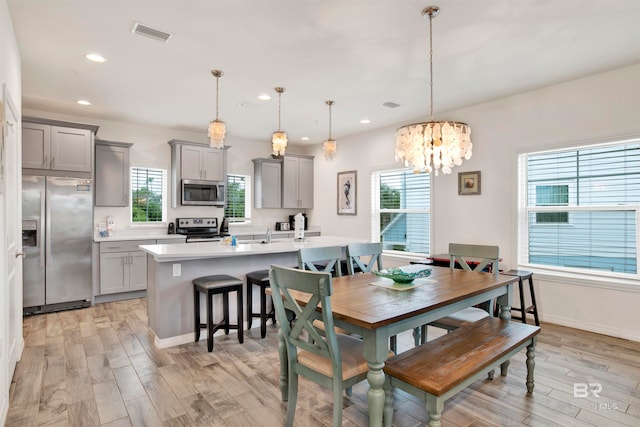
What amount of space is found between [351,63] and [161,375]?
3192 mm

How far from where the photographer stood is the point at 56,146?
15.0ft

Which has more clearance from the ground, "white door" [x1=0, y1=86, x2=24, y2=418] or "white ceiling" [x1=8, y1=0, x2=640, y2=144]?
"white ceiling" [x1=8, y1=0, x2=640, y2=144]

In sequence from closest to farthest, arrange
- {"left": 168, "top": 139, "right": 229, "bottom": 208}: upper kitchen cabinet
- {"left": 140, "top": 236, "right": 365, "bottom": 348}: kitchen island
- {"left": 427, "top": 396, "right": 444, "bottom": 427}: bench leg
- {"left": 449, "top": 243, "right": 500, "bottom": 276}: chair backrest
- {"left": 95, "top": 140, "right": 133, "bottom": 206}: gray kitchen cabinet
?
Answer: 1. {"left": 427, "top": 396, "right": 444, "bottom": 427}: bench leg
2. {"left": 449, "top": 243, "right": 500, "bottom": 276}: chair backrest
3. {"left": 140, "top": 236, "right": 365, "bottom": 348}: kitchen island
4. {"left": 95, "top": 140, "right": 133, "bottom": 206}: gray kitchen cabinet
5. {"left": 168, "top": 139, "right": 229, "bottom": 208}: upper kitchen cabinet

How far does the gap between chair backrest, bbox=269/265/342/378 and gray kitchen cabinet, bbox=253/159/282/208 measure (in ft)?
15.8

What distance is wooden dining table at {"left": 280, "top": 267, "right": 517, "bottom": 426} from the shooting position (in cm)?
175

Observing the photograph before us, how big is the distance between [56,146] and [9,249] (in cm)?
261

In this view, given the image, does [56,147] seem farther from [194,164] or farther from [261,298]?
[261,298]

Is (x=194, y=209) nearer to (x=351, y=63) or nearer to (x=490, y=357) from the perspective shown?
(x=351, y=63)

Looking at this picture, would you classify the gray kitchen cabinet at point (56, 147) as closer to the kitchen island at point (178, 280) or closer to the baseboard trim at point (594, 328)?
the kitchen island at point (178, 280)

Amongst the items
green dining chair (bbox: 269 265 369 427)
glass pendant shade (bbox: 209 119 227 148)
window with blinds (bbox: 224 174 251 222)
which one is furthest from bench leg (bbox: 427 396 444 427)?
window with blinds (bbox: 224 174 251 222)

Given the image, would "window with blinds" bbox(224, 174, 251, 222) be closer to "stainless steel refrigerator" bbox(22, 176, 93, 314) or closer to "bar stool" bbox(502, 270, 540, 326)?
"stainless steel refrigerator" bbox(22, 176, 93, 314)

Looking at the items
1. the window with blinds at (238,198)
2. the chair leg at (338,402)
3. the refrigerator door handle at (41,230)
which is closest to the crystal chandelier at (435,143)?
the chair leg at (338,402)

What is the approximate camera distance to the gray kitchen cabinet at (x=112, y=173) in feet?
17.1

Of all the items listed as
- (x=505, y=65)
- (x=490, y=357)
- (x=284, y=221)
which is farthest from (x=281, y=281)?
(x=284, y=221)
